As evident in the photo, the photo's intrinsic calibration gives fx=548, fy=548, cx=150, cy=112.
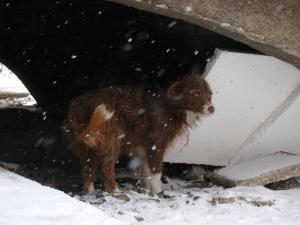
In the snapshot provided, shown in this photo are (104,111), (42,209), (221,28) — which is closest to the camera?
(42,209)

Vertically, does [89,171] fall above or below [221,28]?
below

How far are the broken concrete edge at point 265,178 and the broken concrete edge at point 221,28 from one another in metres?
1.15

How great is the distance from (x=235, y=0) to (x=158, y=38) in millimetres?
3006

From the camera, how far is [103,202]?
4574mm

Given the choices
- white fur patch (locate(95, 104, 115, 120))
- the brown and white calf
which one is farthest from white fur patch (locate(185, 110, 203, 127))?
white fur patch (locate(95, 104, 115, 120))

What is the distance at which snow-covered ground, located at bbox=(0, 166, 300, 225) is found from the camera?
A: 3225 mm

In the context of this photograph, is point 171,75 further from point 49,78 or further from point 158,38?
point 49,78

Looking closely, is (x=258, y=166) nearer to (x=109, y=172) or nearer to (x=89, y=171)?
A: (x=109, y=172)

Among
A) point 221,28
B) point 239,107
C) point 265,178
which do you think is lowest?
point 265,178

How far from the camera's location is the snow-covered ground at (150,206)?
3225 mm

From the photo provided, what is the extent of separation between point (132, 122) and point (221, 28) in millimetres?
1258

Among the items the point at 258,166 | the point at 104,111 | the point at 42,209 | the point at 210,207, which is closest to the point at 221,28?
the point at 104,111

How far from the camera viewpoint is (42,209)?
327cm

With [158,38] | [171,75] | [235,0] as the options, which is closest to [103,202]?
[235,0]
